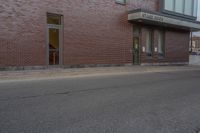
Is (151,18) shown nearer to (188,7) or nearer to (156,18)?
(156,18)

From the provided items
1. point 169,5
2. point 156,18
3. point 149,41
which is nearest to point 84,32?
point 156,18

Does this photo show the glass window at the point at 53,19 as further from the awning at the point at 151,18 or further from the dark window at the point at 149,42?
the dark window at the point at 149,42

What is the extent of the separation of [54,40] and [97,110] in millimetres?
10548

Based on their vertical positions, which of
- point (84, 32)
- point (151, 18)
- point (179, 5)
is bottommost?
point (84, 32)

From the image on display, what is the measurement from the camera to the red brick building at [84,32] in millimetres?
14273

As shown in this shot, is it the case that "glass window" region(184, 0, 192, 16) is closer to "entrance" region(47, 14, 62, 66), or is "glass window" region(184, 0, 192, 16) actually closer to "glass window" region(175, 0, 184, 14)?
"glass window" region(175, 0, 184, 14)

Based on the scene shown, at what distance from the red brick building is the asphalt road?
18.1ft

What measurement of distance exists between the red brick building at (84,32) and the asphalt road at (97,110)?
5.53 m

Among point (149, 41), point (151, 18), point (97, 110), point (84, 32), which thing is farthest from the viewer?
point (149, 41)

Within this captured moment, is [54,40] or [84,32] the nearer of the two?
[54,40]

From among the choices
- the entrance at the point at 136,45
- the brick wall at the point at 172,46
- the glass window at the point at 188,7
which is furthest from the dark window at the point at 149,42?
the glass window at the point at 188,7

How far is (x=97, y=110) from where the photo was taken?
6375mm

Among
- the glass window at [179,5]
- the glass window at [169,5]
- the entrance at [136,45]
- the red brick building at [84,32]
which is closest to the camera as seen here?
the red brick building at [84,32]

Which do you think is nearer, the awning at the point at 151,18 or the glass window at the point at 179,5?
the awning at the point at 151,18
